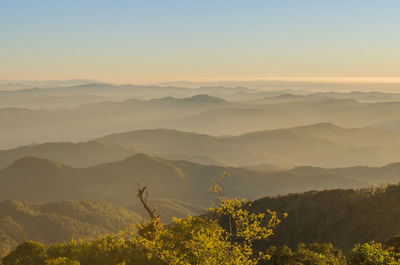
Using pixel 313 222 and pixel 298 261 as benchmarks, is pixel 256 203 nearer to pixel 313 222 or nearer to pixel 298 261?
pixel 313 222

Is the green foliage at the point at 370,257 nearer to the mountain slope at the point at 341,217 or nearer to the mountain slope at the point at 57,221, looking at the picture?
the mountain slope at the point at 341,217

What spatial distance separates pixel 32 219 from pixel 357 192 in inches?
5333

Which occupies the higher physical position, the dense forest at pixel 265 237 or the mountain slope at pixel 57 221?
the dense forest at pixel 265 237

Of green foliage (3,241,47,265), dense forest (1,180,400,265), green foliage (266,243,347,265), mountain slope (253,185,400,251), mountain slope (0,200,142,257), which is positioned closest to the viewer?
dense forest (1,180,400,265)

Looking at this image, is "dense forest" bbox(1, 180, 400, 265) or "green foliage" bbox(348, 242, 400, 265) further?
"dense forest" bbox(1, 180, 400, 265)

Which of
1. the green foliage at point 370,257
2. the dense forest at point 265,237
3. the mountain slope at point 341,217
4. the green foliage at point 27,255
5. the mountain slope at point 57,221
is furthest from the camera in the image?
the mountain slope at point 57,221

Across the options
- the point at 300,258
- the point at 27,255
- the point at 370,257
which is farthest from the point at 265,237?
the point at 27,255

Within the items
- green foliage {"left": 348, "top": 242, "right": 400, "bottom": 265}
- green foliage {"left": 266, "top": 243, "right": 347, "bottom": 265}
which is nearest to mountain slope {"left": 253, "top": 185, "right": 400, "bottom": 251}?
green foliage {"left": 266, "top": 243, "right": 347, "bottom": 265}

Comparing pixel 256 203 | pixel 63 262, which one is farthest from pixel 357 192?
pixel 63 262

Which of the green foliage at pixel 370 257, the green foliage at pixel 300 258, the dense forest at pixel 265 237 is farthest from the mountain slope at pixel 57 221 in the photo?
the green foliage at pixel 370 257

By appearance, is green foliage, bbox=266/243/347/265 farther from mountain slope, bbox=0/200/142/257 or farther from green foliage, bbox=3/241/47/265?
mountain slope, bbox=0/200/142/257

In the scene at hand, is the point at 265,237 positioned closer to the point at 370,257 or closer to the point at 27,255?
the point at 370,257

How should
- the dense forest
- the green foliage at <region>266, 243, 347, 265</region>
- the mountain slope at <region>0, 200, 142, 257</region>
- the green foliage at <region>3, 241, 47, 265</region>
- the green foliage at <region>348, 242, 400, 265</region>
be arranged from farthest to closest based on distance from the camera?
1. the mountain slope at <region>0, 200, 142, 257</region>
2. the green foliage at <region>3, 241, 47, 265</region>
3. the green foliage at <region>266, 243, 347, 265</region>
4. the dense forest
5. the green foliage at <region>348, 242, 400, 265</region>

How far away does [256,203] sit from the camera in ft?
221
